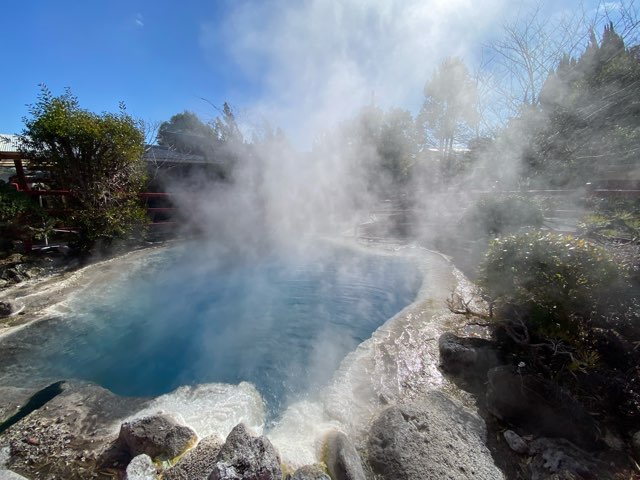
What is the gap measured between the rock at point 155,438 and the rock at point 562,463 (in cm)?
229

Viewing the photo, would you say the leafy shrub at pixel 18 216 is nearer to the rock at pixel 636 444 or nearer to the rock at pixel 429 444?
the rock at pixel 429 444

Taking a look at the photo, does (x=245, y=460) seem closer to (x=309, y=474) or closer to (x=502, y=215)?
(x=309, y=474)

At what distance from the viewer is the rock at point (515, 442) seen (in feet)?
6.58

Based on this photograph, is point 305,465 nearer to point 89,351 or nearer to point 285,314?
point 285,314

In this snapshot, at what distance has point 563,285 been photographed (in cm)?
249

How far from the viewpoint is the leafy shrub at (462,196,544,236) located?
5641 millimetres

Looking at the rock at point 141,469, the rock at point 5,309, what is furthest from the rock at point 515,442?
the rock at point 5,309

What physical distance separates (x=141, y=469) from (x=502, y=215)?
6.66 m

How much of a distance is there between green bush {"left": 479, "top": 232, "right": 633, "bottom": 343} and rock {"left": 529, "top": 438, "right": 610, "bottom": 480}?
86 cm

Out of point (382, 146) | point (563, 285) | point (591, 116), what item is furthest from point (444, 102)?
point (563, 285)

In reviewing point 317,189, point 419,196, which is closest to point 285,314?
point 317,189

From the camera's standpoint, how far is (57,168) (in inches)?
237

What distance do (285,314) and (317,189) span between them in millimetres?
6728

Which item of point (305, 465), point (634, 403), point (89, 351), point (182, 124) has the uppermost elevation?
point (182, 124)
